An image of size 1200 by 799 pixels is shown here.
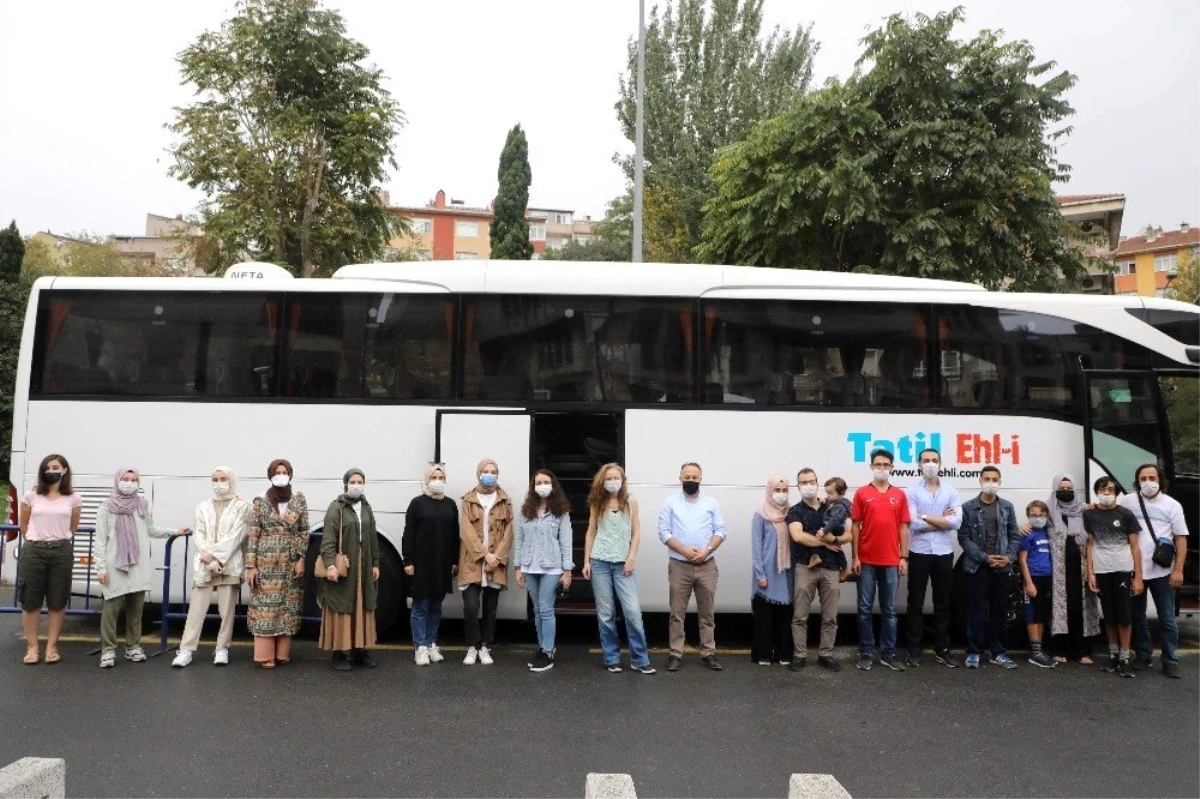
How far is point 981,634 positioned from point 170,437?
7.64m

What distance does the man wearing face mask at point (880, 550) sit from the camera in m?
8.51

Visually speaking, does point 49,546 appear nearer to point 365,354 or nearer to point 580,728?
point 365,354

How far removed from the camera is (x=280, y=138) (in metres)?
21.5

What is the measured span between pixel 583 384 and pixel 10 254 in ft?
86.1

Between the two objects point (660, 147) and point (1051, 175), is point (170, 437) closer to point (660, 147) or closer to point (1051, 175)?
point (1051, 175)

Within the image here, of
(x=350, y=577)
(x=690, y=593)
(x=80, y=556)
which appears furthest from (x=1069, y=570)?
(x=80, y=556)

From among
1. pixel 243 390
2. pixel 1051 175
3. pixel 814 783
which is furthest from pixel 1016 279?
pixel 814 783

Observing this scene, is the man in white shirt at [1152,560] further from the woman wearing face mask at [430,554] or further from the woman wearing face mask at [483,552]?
the woman wearing face mask at [430,554]

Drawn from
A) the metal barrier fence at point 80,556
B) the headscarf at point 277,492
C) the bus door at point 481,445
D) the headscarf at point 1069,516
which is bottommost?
the metal barrier fence at point 80,556

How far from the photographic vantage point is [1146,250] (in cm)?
7419

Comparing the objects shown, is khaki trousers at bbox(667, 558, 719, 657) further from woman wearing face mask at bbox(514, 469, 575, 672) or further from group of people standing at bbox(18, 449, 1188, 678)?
woman wearing face mask at bbox(514, 469, 575, 672)

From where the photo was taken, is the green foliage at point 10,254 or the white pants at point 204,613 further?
the green foliage at point 10,254

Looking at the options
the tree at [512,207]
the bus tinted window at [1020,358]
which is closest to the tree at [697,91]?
the tree at [512,207]

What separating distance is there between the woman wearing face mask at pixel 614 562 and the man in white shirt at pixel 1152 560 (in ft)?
14.5
